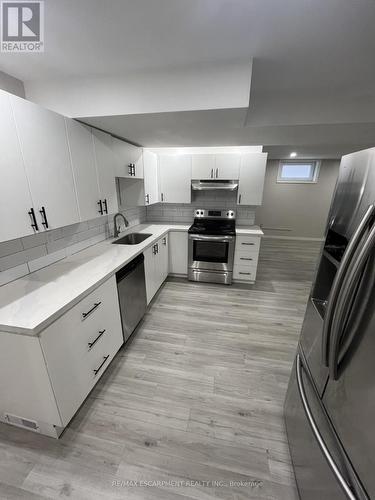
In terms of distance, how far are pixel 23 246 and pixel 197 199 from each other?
2.70 metres

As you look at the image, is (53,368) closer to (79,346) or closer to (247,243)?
(79,346)

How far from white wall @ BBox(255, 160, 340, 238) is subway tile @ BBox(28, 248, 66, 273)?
5468mm

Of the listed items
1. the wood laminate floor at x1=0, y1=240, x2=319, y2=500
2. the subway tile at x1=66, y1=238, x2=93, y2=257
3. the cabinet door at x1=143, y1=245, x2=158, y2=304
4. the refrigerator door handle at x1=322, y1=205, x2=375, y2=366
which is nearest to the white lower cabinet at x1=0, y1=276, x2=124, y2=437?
the wood laminate floor at x1=0, y1=240, x2=319, y2=500

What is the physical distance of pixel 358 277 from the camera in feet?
2.32

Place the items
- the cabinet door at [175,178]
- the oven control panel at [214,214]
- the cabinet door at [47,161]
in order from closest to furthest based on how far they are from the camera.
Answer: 1. the cabinet door at [47,161]
2. the cabinet door at [175,178]
3. the oven control panel at [214,214]

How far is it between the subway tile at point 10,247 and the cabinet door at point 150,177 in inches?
69.0

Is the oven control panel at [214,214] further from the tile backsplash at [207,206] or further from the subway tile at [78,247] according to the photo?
the subway tile at [78,247]

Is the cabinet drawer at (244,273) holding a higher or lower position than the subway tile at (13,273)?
lower

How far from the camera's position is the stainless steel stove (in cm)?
314

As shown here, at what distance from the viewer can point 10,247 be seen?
1.50 metres

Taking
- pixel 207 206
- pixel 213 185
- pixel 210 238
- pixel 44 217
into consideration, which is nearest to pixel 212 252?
pixel 210 238

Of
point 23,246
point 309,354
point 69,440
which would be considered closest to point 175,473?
point 69,440

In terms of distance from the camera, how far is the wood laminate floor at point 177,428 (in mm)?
1136

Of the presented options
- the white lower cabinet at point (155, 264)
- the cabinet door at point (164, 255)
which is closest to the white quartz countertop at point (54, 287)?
the white lower cabinet at point (155, 264)
